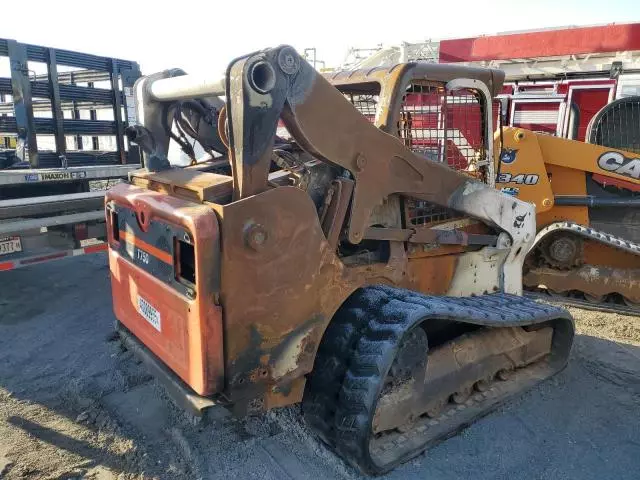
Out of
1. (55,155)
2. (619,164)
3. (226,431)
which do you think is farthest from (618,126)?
(55,155)

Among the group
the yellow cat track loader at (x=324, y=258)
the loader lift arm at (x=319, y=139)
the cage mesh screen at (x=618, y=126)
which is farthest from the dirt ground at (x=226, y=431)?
the cage mesh screen at (x=618, y=126)

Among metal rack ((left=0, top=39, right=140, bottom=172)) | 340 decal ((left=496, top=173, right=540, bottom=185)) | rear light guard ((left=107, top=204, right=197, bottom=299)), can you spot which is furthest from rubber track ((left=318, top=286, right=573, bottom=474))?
metal rack ((left=0, top=39, right=140, bottom=172))

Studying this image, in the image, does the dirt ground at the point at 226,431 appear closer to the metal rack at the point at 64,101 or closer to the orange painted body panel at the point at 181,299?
the orange painted body panel at the point at 181,299

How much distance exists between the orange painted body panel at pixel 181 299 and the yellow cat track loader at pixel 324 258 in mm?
11

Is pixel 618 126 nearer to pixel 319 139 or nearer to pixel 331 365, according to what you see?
pixel 319 139

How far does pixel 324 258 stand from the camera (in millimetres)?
2625

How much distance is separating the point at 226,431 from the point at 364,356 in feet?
3.60

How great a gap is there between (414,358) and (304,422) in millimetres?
830

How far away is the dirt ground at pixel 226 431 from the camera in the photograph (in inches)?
113

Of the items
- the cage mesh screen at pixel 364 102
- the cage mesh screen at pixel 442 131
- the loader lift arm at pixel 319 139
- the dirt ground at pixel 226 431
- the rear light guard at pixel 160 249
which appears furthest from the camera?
the cage mesh screen at pixel 364 102

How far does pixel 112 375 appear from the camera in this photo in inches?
151

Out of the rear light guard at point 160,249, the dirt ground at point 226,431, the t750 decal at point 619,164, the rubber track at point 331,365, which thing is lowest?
the dirt ground at point 226,431

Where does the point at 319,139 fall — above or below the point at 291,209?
above

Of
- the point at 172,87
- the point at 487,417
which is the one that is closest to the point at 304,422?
the point at 487,417
